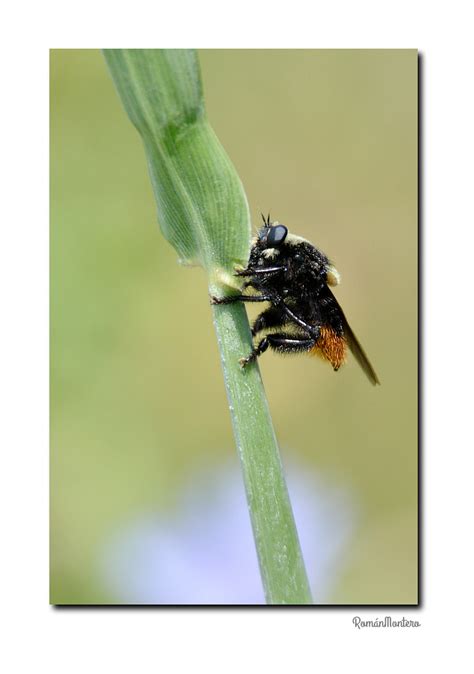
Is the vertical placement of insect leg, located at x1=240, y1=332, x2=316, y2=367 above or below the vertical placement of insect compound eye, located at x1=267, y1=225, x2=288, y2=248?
below

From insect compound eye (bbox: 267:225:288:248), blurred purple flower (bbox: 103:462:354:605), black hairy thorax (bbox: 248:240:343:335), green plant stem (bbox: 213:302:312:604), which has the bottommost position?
blurred purple flower (bbox: 103:462:354:605)

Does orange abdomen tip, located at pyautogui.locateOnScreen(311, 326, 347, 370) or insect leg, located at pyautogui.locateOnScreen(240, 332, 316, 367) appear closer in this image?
insect leg, located at pyautogui.locateOnScreen(240, 332, 316, 367)

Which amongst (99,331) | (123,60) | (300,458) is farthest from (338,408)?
(123,60)

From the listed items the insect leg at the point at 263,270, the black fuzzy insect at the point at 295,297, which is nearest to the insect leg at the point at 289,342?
the black fuzzy insect at the point at 295,297

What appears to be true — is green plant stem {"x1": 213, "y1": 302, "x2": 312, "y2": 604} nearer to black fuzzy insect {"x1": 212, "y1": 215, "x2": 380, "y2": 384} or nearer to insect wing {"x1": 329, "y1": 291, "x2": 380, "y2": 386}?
black fuzzy insect {"x1": 212, "y1": 215, "x2": 380, "y2": 384}

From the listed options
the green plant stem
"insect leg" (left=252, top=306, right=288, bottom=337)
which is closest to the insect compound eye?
"insect leg" (left=252, top=306, right=288, bottom=337)

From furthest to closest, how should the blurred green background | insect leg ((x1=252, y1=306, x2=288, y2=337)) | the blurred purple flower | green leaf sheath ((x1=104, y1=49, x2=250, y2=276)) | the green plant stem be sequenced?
the blurred green background < the blurred purple flower < insect leg ((x1=252, y1=306, x2=288, y2=337)) < the green plant stem < green leaf sheath ((x1=104, y1=49, x2=250, y2=276))
